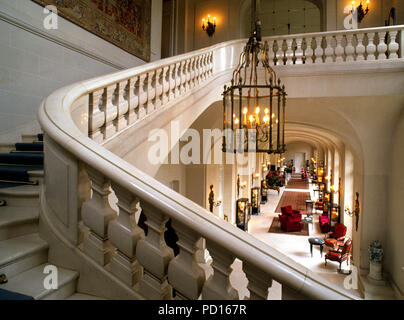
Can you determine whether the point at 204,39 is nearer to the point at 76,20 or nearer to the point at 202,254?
the point at 76,20

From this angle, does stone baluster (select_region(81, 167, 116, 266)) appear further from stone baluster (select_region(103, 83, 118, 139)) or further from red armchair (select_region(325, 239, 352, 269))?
red armchair (select_region(325, 239, 352, 269))

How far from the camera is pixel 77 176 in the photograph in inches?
66.7

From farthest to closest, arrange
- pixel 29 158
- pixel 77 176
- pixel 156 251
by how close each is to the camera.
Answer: pixel 29 158 → pixel 77 176 → pixel 156 251

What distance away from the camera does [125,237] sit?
5.14 ft

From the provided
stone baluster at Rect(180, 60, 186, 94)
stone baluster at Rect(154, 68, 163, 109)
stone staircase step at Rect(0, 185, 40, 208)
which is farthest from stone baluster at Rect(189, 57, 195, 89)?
stone staircase step at Rect(0, 185, 40, 208)

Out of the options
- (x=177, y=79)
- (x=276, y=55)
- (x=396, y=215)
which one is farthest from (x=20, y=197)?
(x=396, y=215)

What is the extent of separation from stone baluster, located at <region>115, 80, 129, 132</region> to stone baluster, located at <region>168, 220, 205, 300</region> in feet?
6.34

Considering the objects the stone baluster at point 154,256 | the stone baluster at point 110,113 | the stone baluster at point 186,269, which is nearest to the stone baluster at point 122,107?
the stone baluster at point 110,113

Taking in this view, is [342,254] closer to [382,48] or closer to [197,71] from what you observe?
[382,48]

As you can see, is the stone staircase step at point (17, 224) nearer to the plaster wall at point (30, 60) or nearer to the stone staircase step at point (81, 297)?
the stone staircase step at point (81, 297)

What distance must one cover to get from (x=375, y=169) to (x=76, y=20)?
26.4 feet

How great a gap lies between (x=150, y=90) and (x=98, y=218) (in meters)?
2.34

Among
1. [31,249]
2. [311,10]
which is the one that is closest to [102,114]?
[31,249]

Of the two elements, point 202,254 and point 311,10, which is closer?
point 202,254
